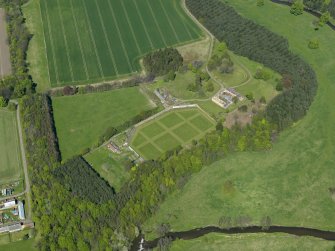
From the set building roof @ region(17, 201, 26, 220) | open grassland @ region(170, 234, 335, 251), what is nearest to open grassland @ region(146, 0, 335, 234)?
open grassland @ region(170, 234, 335, 251)

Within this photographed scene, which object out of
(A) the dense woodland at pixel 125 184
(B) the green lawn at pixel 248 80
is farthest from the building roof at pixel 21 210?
(B) the green lawn at pixel 248 80

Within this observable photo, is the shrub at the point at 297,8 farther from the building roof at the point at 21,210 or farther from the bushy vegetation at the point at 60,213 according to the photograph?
the building roof at the point at 21,210

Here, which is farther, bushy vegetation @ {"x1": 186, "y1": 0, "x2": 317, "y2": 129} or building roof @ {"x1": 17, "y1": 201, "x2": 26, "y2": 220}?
bushy vegetation @ {"x1": 186, "y1": 0, "x2": 317, "y2": 129}

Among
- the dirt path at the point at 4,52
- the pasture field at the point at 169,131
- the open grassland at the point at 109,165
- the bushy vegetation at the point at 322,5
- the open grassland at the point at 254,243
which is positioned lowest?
the open grassland at the point at 254,243

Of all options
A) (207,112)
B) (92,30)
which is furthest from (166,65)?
(92,30)

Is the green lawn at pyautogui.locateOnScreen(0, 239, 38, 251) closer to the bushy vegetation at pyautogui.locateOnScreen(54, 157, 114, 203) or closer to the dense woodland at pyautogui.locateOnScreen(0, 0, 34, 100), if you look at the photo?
the bushy vegetation at pyautogui.locateOnScreen(54, 157, 114, 203)

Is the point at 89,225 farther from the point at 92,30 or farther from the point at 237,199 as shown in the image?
the point at 92,30

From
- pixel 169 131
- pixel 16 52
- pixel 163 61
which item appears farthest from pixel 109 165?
pixel 16 52
